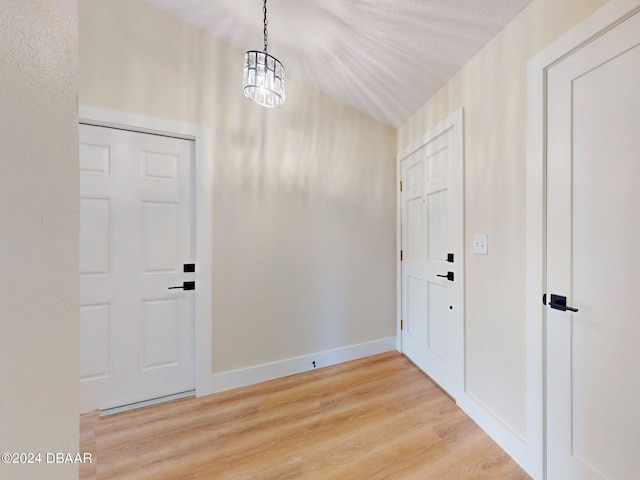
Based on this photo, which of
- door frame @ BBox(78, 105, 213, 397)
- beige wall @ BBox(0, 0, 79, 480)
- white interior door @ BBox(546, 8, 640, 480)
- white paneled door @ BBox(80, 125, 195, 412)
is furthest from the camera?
door frame @ BBox(78, 105, 213, 397)

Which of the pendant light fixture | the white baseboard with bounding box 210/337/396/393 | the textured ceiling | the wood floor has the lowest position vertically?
the wood floor

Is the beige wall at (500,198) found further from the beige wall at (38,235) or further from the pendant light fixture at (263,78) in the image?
the beige wall at (38,235)

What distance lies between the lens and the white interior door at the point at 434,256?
174 cm

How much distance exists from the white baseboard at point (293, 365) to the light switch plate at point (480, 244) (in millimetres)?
1416

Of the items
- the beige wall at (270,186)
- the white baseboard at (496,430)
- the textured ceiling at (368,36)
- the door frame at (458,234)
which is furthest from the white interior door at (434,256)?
the textured ceiling at (368,36)

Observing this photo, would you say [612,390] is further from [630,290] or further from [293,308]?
[293,308]

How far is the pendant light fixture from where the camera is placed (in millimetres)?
1358

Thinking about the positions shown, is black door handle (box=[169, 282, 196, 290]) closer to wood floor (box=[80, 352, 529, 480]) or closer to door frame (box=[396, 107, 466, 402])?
wood floor (box=[80, 352, 529, 480])

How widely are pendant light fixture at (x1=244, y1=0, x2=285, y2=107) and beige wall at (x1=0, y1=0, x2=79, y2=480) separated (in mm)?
922

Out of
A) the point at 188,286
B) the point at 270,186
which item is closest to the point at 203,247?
the point at 188,286

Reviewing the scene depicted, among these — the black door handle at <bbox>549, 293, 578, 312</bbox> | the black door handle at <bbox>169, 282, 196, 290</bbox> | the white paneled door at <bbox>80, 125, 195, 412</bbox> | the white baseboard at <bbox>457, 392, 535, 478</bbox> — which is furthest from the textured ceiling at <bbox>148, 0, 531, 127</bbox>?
the white baseboard at <bbox>457, 392, 535, 478</bbox>

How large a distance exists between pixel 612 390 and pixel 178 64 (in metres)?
3.04

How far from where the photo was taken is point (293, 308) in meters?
2.18

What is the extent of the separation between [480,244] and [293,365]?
69.2 inches
